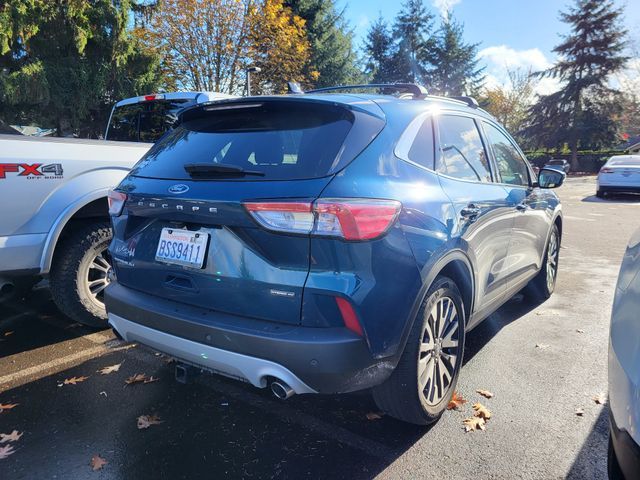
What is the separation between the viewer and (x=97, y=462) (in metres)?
2.41

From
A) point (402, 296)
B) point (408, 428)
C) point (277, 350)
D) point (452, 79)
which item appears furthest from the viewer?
point (452, 79)

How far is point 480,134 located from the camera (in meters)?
3.48

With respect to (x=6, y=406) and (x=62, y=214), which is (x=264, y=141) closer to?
(x=62, y=214)

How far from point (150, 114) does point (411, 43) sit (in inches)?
1457

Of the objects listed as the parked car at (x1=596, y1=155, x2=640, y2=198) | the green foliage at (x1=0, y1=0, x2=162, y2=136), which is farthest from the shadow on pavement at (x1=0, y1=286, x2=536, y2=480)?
the green foliage at (x1=0, y1=0, x2=162, y2=136)

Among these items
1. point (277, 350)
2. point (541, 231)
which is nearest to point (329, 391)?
point (277, 350)

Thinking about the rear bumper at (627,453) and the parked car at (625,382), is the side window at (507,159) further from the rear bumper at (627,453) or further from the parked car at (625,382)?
the rear bumper at (627,453)

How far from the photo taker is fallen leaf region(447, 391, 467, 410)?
294 cm

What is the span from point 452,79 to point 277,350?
137 ft

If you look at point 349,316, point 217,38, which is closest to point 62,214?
point 349,316

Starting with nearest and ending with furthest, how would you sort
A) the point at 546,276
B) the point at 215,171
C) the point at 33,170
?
the point at 215,171
the point at 33,170
the point at 546,276

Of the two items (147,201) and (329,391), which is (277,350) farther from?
(147,201)

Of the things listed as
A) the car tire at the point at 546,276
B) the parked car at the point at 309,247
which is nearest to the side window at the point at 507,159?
the parked car at the point at 309,247

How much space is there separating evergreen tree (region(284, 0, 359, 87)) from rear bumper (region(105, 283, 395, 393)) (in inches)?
974
